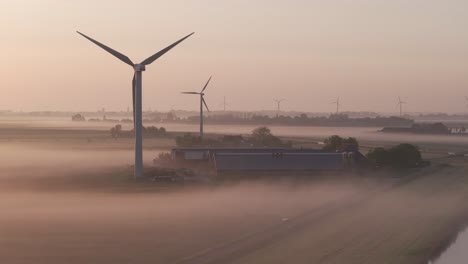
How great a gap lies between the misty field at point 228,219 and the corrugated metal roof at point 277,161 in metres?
5.05

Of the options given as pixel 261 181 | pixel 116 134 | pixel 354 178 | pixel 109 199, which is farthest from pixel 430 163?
pixel 116 134

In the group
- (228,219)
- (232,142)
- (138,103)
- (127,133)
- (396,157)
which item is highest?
(138,103)

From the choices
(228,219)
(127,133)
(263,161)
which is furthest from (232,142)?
(228,219)

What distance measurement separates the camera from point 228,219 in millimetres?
44844

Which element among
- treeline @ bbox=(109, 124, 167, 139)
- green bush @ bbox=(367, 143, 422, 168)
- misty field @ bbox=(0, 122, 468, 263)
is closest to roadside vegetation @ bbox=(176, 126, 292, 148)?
green bush @ bbox=(367, 143, 422, 168)

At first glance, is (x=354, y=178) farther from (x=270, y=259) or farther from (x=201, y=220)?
(x=270, y=259)

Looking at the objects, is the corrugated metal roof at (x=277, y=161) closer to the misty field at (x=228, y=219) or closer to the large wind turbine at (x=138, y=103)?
the misty field at (x=228, y=219)

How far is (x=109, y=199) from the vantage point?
54.5m

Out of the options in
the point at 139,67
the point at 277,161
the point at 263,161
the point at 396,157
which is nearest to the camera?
the point at 139,67

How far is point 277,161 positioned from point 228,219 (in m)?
34.0

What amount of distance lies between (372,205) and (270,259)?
2210 centimetres

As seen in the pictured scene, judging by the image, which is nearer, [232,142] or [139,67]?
[139,67]

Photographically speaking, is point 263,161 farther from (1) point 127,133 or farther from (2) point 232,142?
(1) point 127,133

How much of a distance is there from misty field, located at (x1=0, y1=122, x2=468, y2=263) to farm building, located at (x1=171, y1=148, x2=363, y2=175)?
5188 millimetres
